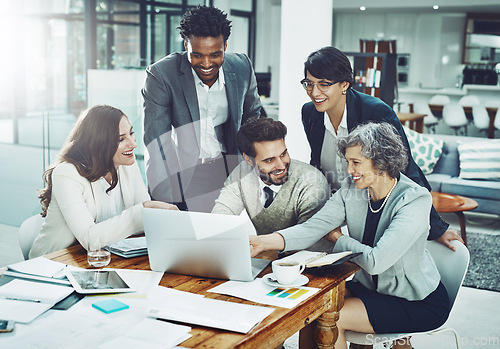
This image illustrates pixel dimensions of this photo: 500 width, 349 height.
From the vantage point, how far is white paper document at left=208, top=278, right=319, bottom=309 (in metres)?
1.63

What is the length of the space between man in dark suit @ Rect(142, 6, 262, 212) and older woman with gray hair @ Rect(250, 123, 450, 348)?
76cm

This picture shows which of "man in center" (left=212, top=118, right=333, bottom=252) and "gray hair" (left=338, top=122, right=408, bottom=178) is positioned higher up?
"gray hair" (left=338, top=122, right=408, bottom=178)

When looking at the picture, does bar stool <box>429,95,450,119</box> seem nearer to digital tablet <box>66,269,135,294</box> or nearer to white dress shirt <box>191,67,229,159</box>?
white dress shirt <box>191,67,229,159</box>

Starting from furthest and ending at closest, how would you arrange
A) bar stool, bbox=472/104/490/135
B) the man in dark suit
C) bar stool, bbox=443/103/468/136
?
bar stool, bbox=443/103/468/136
bar stool, bbox=472/104/490/135
the man in dark suit

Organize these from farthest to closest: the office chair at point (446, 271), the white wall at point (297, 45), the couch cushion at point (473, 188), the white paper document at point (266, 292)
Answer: the couch cushion at point (473, 188)
the white wall at point (297, 45)
the office chair at point (446, 271)
the white paper document at point (266, 292)

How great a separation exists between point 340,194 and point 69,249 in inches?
40.4

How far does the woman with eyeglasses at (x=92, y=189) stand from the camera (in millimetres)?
2223

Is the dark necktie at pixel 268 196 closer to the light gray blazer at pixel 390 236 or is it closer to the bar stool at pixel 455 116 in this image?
the light gray blazer at pixel 390 236

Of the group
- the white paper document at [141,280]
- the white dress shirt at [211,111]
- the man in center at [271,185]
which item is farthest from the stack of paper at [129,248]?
the white dress shirt at [211,111]

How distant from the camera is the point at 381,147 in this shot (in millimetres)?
2096

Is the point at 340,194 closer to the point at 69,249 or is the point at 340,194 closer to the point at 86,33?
the point at 69,249

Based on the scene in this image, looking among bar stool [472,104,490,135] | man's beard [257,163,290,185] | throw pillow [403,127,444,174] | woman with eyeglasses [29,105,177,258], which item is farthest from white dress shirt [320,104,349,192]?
bar stool [472,104,490,135]

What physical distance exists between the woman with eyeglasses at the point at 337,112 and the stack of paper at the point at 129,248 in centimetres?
90

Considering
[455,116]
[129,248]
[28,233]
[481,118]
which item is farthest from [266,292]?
[455,116]
